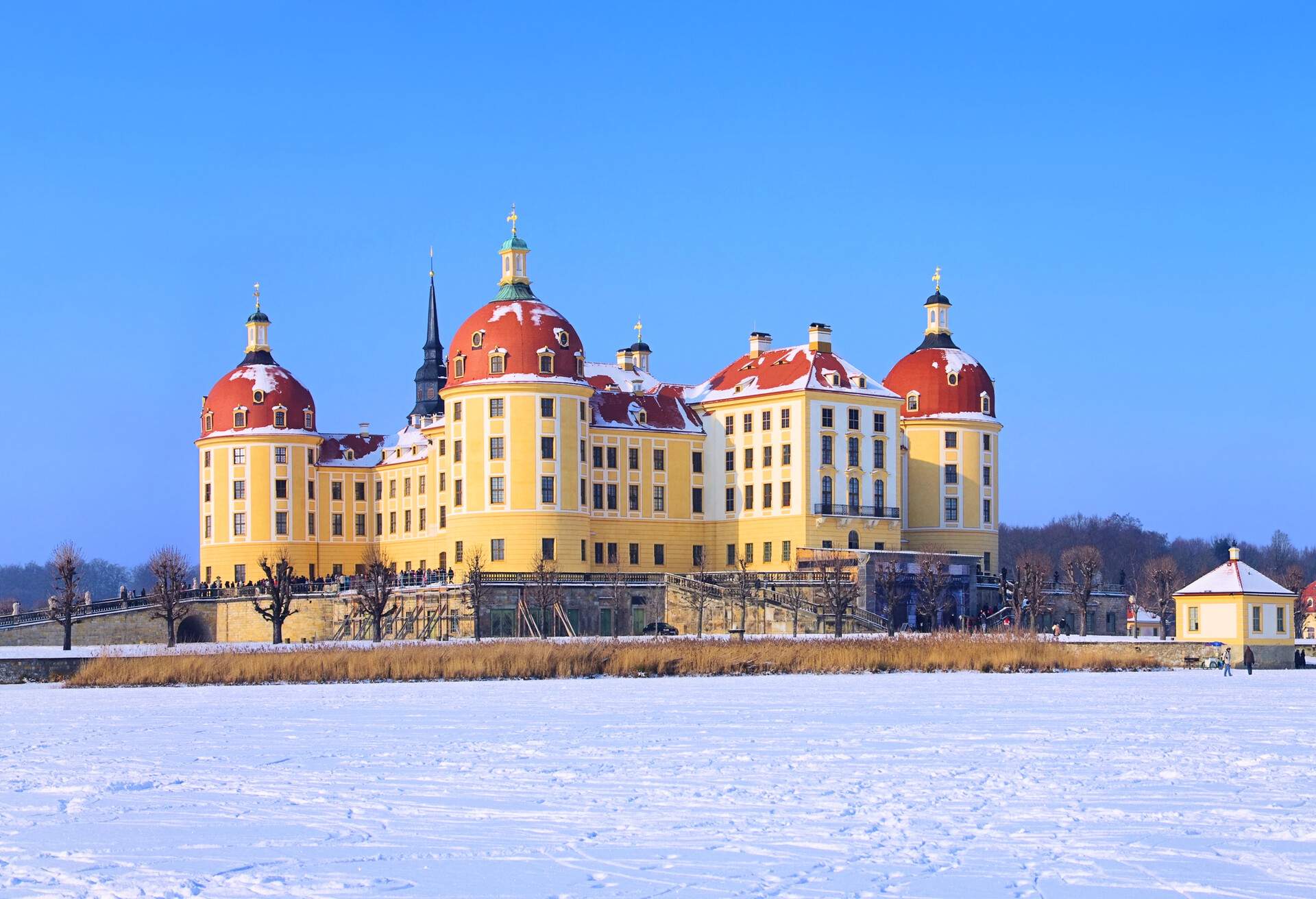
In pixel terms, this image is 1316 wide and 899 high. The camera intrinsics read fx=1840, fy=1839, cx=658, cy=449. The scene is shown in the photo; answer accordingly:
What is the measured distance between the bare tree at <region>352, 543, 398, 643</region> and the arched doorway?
28.1 ft

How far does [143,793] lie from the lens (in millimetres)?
19922

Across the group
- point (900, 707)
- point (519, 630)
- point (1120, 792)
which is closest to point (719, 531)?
point (519, 630)

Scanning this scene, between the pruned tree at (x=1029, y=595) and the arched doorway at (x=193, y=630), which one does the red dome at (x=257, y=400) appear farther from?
the pruned tree at (x=1029, y=595)

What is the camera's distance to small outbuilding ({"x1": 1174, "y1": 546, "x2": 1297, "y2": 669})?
58.5 m

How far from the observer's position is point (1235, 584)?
193 ft

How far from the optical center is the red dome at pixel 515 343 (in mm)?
81875

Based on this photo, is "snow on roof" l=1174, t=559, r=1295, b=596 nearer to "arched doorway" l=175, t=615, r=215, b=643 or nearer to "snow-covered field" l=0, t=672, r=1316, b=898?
"snow-covered field" l=0, t=672, r=1316, b=898

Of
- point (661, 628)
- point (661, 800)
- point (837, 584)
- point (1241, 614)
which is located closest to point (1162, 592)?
point (837, 584)

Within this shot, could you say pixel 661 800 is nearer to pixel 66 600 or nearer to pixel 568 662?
pixel 568 662

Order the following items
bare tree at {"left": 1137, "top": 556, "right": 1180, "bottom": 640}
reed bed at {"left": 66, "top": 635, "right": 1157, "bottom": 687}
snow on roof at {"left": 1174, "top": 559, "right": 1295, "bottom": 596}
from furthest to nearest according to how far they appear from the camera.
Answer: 1. bare tree at {"left": 1137, "top": 556, "right": 1180, "bottom": 640}
2. snow on roof at {"left": 1174, "top": 559, "right": 1295, "bottom": 596}
3. reed bed at {"left": 66, "top": 635, "right": 1157, "bottom": 687}

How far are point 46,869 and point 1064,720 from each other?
61.5ft

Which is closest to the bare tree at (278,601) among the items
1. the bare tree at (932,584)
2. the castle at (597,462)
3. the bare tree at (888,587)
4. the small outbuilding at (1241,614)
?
the castle at (597,462)

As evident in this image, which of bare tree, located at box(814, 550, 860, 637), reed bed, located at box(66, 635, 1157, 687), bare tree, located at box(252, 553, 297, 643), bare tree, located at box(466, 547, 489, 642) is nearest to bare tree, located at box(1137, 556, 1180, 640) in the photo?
bare tree, located at box(814, 550, 860, 637)

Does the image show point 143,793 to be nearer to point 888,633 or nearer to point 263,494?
point 888,633
